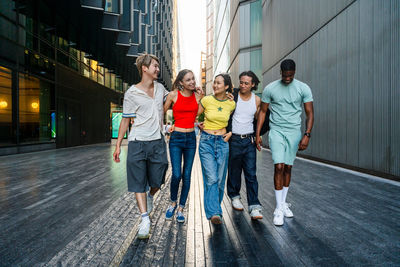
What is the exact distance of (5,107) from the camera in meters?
12.3

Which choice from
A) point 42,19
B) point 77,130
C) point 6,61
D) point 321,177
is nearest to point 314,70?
point 321,177

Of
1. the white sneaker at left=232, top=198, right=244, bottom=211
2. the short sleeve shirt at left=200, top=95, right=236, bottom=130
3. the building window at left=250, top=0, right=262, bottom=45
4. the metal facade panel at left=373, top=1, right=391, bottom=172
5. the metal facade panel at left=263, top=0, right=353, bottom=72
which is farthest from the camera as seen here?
the building window at left=250, top=0, right=262, bottom=45

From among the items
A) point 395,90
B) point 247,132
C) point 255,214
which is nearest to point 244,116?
point 247,132

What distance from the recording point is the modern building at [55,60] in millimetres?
12398

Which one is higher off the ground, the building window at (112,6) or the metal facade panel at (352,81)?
the building window at (112,6)

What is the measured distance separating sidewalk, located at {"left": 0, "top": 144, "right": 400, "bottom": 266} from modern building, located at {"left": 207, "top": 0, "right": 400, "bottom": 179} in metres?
2.37

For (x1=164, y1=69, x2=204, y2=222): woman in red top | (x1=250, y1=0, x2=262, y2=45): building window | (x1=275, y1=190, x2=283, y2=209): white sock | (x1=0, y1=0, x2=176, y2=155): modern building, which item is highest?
(x1=250, y1=0, x2=262, y2=45): building window

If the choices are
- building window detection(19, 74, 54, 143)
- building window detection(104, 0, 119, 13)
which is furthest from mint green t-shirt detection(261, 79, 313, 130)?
building window detection(19, 74, 54, 143)

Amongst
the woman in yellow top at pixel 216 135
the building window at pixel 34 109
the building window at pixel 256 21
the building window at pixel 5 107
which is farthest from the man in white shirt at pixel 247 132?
the building window at pixel 256 21

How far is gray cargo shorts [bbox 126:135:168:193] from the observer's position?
3.19 m

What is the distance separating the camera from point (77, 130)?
20750 millimetres

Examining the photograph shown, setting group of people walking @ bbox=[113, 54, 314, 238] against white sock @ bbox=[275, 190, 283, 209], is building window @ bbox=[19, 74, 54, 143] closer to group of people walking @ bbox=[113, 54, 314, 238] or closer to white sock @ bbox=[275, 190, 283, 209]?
group of people walking @ bbox=[113, 54, 314, 238]

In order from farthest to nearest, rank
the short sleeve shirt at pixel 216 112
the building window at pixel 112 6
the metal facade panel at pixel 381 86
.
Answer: the building window at pixel 112 6
the metal facade panel at pixel 381 86
the short sleeve shirt at pixel 216 112

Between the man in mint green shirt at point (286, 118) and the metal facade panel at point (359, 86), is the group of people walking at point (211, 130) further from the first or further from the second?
the metal facade panel at point (359, 86)
